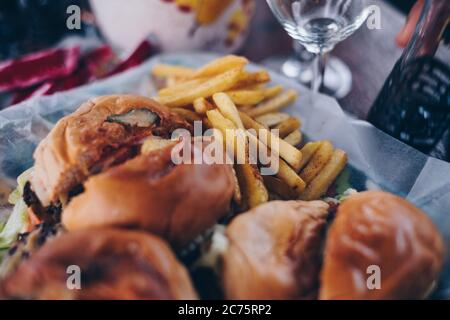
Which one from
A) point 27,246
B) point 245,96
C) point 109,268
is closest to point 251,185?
point 245,96

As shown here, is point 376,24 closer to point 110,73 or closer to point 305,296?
point 110,73

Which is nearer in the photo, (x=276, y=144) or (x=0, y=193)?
(x=276, y=144)

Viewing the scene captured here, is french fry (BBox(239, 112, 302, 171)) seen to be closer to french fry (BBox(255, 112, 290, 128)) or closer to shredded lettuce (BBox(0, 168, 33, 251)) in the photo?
french fry (BBox(255, 112, 290, 128))

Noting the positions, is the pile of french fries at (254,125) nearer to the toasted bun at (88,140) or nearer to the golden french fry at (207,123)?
the golden french fry at (207,123)

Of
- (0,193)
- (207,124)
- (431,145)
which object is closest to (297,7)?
(207,124)

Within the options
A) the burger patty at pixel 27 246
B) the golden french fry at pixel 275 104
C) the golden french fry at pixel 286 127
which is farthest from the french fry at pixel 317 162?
the burger patty at pixel 27 246
